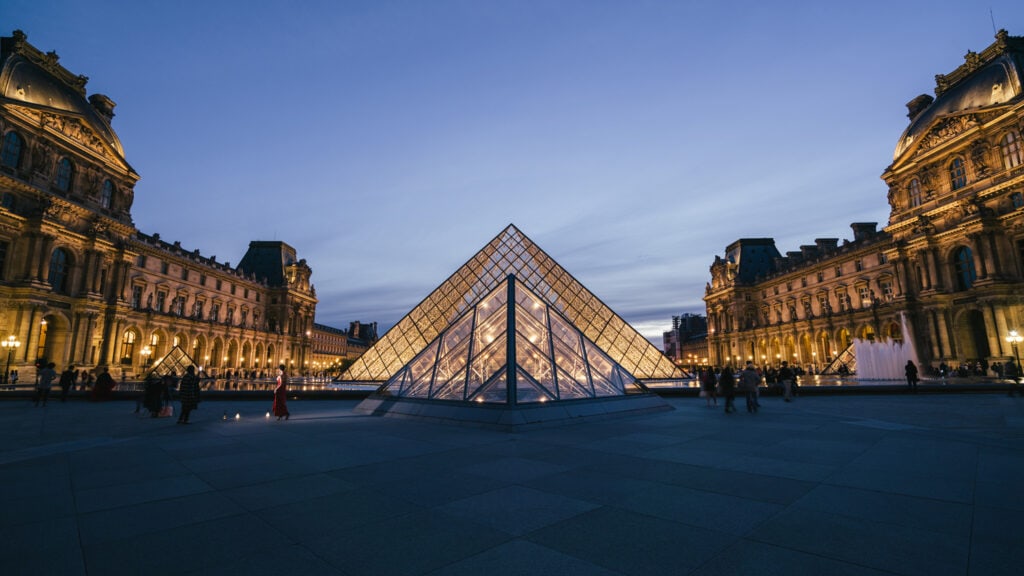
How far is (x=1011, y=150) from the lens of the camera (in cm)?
2936

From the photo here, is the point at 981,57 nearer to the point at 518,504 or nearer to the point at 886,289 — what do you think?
the point at 886,289

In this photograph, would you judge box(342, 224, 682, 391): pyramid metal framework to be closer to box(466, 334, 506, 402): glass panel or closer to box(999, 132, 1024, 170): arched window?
box(466, 334, 506, 402): glass panel

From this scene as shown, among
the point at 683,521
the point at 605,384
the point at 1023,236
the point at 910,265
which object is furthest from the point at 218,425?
the point at 910,265

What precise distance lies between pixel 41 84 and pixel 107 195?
27.0 ft

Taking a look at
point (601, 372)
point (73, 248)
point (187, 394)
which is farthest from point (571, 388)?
point (73, 248)

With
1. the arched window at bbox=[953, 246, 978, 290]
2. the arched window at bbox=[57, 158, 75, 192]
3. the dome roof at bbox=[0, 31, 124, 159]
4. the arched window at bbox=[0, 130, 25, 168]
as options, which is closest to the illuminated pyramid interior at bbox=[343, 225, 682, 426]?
the arched window at bbox=[0, 130, 25, 168]

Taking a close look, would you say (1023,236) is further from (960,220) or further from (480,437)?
(480,437)

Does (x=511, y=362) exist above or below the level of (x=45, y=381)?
→ above

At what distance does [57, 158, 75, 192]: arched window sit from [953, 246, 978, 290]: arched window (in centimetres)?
6285

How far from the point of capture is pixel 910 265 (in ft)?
118

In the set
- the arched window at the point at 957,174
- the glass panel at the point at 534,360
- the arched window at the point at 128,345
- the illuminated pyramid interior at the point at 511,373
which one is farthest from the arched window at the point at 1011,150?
the arched window at the point at 128,345

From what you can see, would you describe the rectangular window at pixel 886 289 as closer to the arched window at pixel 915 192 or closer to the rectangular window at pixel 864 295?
the rectangular window at pixel 864 295

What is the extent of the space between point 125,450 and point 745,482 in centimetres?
792

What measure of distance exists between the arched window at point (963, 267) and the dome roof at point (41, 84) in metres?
62.9
